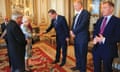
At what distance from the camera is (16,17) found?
3180mm

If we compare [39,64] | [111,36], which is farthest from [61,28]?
[111,36]

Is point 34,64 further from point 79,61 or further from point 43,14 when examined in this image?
point 43,14

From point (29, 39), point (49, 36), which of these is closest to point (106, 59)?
point (29, 39)

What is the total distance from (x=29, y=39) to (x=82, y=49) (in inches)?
45.7

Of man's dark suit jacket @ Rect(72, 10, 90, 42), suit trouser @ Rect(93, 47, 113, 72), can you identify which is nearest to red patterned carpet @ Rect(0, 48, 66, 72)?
man's dark suit jacket @ Rect(72, 10, 90, 42)

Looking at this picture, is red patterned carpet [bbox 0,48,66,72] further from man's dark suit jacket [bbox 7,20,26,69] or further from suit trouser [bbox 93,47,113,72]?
suit trouser [bbox 93,47,113,72]

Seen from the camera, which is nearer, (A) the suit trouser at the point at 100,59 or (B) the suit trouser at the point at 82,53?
(A) the suit trouser at the point at 100,59

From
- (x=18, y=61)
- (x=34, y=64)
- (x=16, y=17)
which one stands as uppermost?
(x=16, y=17)

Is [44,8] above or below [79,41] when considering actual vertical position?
above

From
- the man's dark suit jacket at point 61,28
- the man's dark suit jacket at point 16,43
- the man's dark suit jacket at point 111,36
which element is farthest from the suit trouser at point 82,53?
the man's dark suit jacket at point 16,43

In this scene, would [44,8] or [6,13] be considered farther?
[44,8]

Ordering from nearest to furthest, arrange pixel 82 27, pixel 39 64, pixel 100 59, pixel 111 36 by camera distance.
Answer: pixel 111 36, pixel 100 59, pixel 82 27, pixel 39 64

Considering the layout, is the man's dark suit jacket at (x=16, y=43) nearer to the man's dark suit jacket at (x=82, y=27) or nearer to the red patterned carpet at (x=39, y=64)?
the man's dark suit jacket at (x=82, y=27)

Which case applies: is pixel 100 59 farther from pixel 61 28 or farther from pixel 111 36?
pixel 61 28
